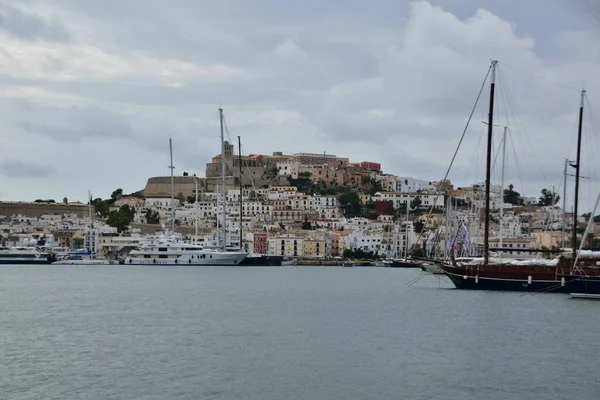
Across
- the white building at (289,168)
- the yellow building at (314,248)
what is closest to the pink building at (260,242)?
the yellow building at (314,248)

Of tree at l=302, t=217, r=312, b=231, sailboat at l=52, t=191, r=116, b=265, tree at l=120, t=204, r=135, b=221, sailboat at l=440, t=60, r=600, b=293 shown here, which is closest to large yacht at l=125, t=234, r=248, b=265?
sailboat at l=52, t=191, r=116, b=265

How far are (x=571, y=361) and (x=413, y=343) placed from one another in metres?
4.68

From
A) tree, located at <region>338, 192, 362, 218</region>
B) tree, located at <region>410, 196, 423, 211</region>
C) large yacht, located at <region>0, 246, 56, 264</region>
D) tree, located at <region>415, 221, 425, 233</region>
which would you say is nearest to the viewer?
large yacht, located at <region>0, 246, 56, 264</region>

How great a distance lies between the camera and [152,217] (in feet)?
543

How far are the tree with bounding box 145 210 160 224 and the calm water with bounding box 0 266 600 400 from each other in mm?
117150

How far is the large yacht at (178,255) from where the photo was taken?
90.4 metres

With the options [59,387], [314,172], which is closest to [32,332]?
[59,387]

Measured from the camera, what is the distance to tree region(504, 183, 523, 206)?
17688 cm

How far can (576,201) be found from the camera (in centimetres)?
4625

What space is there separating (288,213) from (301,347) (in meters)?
135

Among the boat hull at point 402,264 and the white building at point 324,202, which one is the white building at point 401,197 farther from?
the boat hull at point 402,264

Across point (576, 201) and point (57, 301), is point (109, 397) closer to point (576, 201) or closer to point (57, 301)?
point (57, 301)

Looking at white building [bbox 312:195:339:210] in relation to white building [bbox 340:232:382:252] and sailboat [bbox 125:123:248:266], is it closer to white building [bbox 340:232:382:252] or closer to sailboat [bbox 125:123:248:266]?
white building [bbox 340:232:382:252]

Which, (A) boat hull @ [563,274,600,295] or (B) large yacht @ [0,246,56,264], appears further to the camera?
(B) large yacht @ [0,246,56,264]
